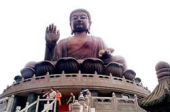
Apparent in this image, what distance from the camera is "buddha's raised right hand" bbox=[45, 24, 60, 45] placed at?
11969 millimetres

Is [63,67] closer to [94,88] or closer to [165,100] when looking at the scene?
[94,88]

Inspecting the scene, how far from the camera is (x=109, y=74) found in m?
10.9

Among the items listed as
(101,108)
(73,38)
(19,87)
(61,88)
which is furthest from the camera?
(73,38)

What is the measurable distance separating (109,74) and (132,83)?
1.22 m

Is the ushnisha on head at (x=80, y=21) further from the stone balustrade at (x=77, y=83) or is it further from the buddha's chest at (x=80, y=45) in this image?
the stone balustrade at (x=77, y=83)

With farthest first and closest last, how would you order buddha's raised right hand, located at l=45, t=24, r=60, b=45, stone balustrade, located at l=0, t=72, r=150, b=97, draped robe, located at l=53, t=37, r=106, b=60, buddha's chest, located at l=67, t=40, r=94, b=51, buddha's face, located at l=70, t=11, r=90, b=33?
1. buddha's face, located at l=70, t=11, r=90, b=33
2. buddha's chest, located at l=67, t=40, r=94, b=51
3. draped robe, located at l=53, t=37, r=106, b=60
4. buddha's raised right hand, located at l=45, t=24, r=60, b=45
5. stone balustrade, located at l=0, t=72, r=150, b=97

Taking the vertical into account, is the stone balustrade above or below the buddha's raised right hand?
below

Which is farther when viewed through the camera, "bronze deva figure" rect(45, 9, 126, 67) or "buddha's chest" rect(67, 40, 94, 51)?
"buddha's chest" rect(67, 40, 94, 51)

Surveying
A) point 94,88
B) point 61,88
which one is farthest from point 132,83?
point 61,88

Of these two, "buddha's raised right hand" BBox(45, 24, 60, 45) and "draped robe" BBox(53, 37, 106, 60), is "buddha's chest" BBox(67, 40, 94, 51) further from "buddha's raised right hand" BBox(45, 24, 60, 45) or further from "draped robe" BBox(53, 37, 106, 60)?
"buddha's raised right hand" BBox(45, 24, 60, 45)

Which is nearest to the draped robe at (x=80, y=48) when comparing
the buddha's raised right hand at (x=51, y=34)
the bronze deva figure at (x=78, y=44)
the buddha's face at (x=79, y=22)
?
the bronze deva figure at (x=78, y=44)

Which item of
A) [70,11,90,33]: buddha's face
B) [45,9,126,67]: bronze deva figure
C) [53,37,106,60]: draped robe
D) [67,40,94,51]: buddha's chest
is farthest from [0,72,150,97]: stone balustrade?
[70,11,90,33]: buddha's face

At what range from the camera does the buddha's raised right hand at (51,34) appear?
39.3 feet

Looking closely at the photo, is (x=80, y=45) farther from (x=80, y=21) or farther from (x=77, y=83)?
(x=77, y=83)
